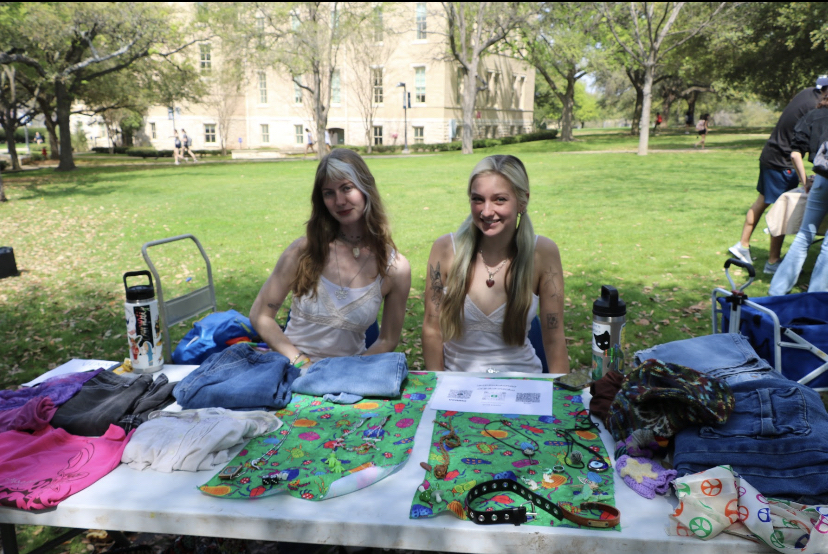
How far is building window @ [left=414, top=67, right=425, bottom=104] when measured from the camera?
3984 cm

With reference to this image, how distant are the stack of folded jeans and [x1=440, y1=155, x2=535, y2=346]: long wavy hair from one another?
1264mm

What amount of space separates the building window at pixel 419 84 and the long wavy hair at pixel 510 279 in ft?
127

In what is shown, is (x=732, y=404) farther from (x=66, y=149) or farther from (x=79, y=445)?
(x=66, y=149)

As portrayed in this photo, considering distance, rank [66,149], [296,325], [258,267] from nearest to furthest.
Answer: [296,325] < [258,267] < [66,149]

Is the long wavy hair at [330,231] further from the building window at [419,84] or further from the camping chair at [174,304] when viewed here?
the building window at [419,84]

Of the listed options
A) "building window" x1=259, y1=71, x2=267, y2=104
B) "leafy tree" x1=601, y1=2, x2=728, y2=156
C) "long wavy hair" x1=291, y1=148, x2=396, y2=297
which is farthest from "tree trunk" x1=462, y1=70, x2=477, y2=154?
"long wavy hair" x1=291, y1=148, x2=396, y2=297

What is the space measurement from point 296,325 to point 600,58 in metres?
38.4

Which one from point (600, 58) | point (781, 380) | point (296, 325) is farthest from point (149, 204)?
point (600, 58)

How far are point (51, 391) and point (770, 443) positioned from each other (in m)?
2.38

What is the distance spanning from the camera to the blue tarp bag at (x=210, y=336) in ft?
10.8

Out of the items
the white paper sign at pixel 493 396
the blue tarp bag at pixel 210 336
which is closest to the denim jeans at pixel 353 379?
the white paper sign at pixel 493 396

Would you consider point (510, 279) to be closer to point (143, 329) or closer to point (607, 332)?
point (607, 332)

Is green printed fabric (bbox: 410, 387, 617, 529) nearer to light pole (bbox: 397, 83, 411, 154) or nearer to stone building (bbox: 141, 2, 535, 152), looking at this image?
stone building (bbox: 141, 2, 535, 152)

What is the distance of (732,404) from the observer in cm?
180
